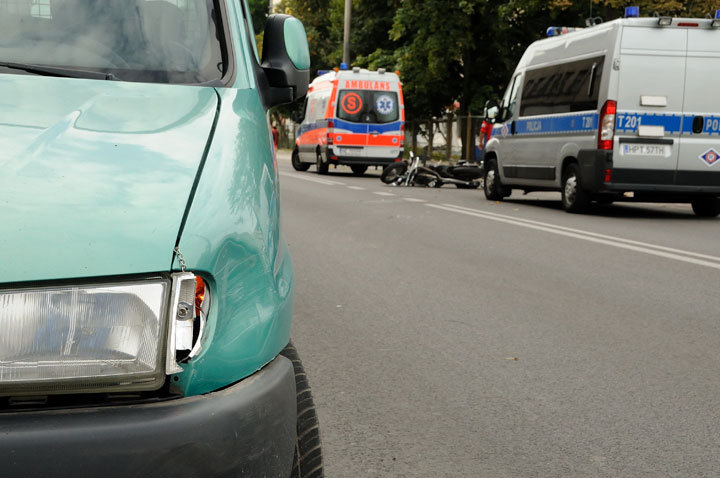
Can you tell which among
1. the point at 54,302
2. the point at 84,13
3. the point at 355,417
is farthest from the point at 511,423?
the point at 54,302

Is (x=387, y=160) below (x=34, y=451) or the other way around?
below

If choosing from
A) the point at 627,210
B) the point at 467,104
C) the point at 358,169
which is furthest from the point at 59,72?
the point at 467,104

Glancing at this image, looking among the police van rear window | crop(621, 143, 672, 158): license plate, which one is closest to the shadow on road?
crop(621, 143, 672, 158): license plate

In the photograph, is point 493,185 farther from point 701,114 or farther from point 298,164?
point 298,164

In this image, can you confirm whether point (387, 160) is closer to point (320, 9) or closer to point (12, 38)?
point (12, 38)

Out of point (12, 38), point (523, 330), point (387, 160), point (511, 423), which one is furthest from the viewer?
point (387, 160)

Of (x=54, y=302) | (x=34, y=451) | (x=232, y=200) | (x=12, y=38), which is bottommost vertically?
(x=34, y=451)

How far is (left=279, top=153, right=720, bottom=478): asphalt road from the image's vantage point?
12.5ft

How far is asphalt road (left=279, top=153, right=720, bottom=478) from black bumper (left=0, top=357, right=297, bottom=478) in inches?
56.8

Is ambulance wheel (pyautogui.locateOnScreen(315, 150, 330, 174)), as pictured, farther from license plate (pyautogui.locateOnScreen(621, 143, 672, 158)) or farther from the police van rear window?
license plate (pyautogui.locateOnScreen(621, 143, 672, 158))

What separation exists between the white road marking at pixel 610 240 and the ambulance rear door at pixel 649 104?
68.7 inches

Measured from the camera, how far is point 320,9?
5944cm

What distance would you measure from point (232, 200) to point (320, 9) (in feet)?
192

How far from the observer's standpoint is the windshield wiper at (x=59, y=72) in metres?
2.88
